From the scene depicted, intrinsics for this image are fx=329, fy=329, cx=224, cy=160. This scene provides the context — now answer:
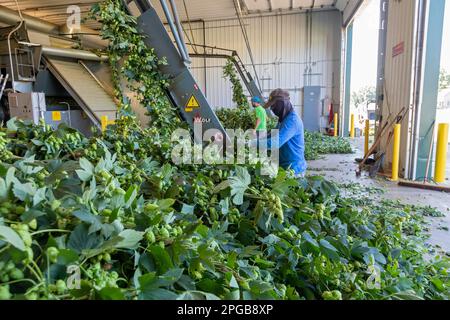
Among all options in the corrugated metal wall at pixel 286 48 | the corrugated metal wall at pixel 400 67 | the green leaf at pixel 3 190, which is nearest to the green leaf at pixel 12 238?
the green leaf at pixel 3 190

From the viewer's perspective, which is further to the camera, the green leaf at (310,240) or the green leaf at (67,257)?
the green leaf at (310,240)

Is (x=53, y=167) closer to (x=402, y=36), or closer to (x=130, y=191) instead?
(x=130, y=191)

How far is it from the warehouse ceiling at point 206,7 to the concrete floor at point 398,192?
595cm

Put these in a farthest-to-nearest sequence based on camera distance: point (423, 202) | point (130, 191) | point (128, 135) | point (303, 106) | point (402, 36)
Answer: point (303, 106)
point (402, 36)
point (423, 202)
point (128, 135)
point (130, 191)

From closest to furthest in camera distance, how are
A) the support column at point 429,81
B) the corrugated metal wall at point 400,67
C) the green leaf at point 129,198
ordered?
the green leaf at point 129,198 → the support column at point 429,81 → the corrugated metal wall at point 400,67

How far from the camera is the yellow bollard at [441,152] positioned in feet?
16.3

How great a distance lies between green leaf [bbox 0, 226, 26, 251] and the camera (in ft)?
2.07

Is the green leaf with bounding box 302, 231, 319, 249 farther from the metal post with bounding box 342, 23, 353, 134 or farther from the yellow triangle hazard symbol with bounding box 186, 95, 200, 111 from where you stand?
the metal post with bounding box 342, 23, 353, 134

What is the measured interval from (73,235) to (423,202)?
4791mm

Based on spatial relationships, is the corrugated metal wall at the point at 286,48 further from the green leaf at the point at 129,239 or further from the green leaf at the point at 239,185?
the green leaf at the point at 129,239

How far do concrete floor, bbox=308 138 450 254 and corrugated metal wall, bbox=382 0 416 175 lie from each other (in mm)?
758

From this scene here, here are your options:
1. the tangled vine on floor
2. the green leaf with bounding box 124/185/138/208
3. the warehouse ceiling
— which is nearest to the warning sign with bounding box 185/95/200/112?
the tangled vine on floor

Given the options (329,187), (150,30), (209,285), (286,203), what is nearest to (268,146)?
(329,187)
